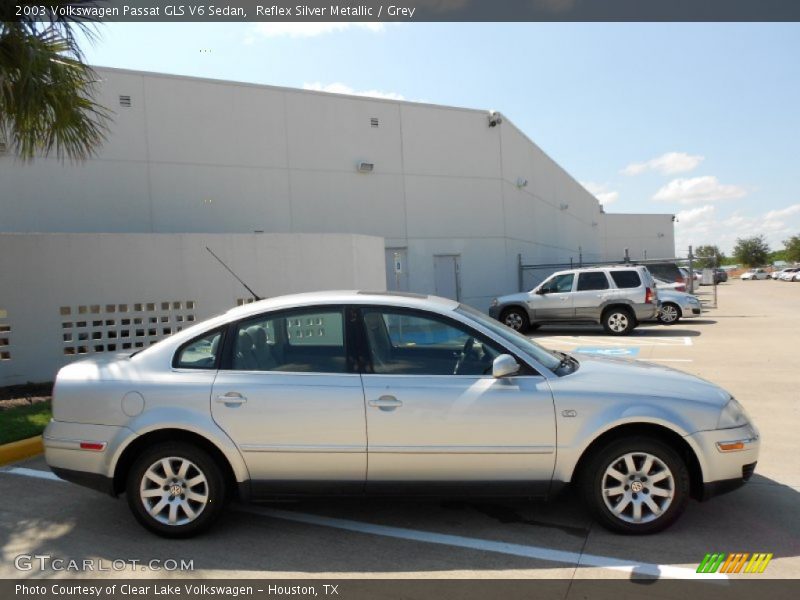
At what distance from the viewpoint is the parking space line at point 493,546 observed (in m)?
3.71

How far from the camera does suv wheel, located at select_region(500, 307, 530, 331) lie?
1747 cm

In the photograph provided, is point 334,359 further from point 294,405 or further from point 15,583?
point 15,583

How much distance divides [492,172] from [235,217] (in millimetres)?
9573

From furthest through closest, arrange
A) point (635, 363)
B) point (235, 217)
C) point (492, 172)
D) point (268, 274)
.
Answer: point (492, 172), point (235, 217), point (268, 274), point (635, 363)

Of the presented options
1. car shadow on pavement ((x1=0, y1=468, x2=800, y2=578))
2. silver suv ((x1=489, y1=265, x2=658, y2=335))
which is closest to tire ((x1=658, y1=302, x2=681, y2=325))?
silver suv ((x1=489, y1=265, x2=658, y2=335))

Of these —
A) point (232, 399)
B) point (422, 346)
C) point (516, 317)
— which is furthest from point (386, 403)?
point (516, 317)

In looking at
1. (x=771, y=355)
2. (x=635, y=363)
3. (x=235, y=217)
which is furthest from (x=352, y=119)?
(x=635, y=363)

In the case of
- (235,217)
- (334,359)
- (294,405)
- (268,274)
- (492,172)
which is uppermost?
(492,172)

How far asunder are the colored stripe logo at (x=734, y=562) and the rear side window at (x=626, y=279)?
13308 mm

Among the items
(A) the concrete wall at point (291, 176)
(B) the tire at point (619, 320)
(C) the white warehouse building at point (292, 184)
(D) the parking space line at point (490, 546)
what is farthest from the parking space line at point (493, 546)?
(B) the tire at point (619, 320)

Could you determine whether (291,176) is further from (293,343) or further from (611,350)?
(293,343)

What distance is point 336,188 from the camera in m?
18.6

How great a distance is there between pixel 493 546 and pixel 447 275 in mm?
17084

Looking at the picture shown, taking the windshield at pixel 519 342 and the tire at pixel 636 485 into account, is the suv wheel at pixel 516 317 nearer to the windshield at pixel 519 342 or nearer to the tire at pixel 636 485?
the windshield at pixel 519 342
